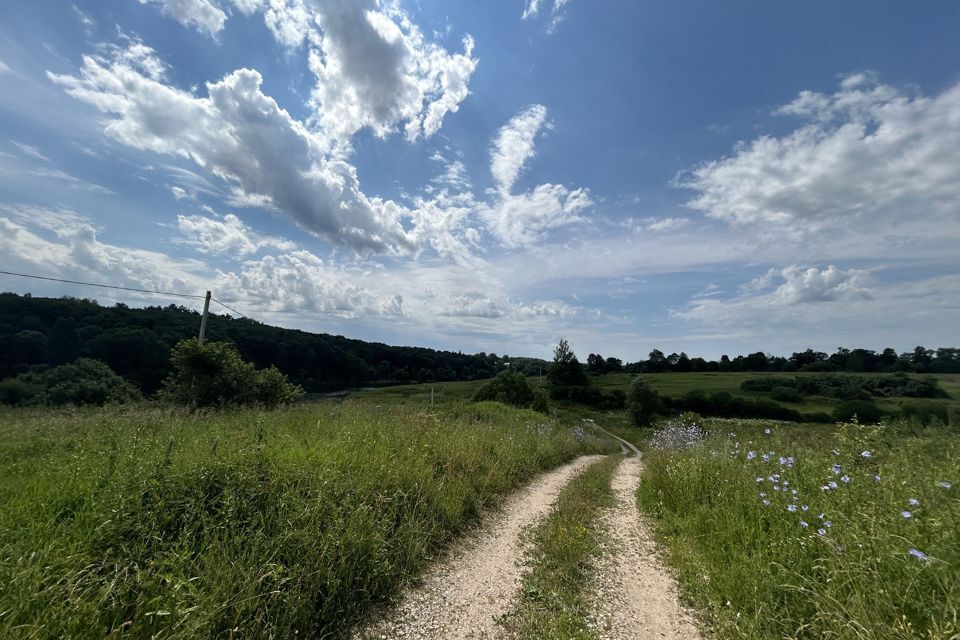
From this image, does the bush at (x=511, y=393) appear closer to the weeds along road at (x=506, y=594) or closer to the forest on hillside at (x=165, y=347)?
the forest on hillside at (x=165, y=347)

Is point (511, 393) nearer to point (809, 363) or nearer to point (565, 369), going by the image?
point (565, 369)

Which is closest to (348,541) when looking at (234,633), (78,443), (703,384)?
(234,633)

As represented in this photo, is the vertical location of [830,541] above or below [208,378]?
above

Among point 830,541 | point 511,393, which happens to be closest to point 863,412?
point 830,541

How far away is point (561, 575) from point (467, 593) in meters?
1.12

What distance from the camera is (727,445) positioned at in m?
7.62

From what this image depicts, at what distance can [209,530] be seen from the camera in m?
3.59

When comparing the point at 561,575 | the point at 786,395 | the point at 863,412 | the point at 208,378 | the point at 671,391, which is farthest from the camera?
the point at 671,391

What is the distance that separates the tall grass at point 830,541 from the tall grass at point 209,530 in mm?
3395

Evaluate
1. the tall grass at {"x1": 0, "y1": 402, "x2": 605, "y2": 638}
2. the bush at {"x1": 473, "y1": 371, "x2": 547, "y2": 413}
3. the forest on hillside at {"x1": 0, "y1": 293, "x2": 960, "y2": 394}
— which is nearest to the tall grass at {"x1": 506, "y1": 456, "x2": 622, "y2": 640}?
the tall grass at {"x1": 0, "y1": 402, "x2": 605, "y2": 638}

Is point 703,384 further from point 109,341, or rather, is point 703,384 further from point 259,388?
point 109,341

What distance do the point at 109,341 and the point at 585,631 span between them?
4377 centimetres

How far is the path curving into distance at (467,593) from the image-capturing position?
3.50 meters

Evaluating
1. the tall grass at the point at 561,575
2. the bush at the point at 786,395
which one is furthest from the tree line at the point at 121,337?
the bush at the point at 786,395
